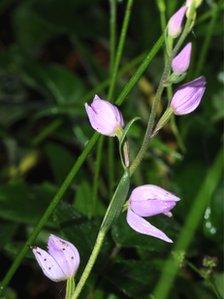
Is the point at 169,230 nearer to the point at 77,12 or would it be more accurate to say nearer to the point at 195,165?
the point at 195,165

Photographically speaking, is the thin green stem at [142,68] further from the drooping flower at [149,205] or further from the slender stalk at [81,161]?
the drooping flower at [149,205]

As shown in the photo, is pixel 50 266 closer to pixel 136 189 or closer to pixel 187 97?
pixel 136 189

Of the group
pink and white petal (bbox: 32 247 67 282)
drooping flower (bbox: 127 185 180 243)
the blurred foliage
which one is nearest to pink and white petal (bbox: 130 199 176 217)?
drooping flower (bbox: 127 185 180 243)

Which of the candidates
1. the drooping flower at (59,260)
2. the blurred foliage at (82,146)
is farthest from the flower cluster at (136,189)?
the blurred foliage at (82,146)

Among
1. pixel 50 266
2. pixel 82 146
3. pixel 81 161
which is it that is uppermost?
pixel 82 146

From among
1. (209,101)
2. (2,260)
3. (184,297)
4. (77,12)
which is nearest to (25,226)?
(2,260)

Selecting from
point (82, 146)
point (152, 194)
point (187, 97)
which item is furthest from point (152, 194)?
point (82, 146)
